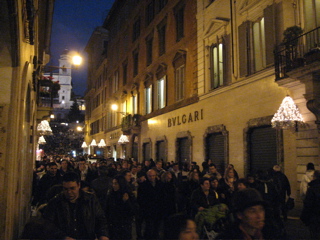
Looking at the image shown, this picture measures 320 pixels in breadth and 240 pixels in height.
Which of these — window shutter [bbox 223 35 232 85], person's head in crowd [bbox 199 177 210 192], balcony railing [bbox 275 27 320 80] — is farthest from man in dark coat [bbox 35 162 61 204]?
window shutter [bbox 223 35 232 85]

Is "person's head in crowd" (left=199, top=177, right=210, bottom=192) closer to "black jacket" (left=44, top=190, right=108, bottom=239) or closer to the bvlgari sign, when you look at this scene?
"black jacket" (left=44, top=190, right=108, bottom=239)

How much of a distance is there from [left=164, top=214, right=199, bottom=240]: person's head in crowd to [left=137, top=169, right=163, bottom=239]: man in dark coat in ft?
Answer: 12.7

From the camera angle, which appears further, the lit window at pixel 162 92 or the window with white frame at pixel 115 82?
the window with white frame at pixel 115 82

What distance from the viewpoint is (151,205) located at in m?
7.05

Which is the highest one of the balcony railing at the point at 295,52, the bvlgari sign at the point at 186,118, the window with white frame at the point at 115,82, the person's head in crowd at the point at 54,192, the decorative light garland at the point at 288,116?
the window with white frame at the point at 115,82

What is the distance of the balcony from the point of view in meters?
29.3

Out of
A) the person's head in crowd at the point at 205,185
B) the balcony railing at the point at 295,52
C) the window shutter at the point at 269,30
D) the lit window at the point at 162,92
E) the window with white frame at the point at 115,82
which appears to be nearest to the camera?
the person's head in crowd at the point at 205,185

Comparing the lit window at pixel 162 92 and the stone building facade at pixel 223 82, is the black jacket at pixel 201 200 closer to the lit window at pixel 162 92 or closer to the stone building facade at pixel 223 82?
the stone building facade at pixel 223 82

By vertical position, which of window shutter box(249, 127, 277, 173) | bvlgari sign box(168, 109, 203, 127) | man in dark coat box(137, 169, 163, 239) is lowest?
man in dark coat box(137, 169, 163, 239)

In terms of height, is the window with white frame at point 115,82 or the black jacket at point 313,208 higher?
the window with white frame at point 115,82

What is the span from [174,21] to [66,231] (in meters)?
20.9

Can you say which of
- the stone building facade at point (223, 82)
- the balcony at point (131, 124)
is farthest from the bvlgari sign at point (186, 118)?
the balcony at point (131, 124)

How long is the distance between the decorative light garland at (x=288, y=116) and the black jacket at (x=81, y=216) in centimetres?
842

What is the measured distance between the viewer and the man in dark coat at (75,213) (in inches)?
150
